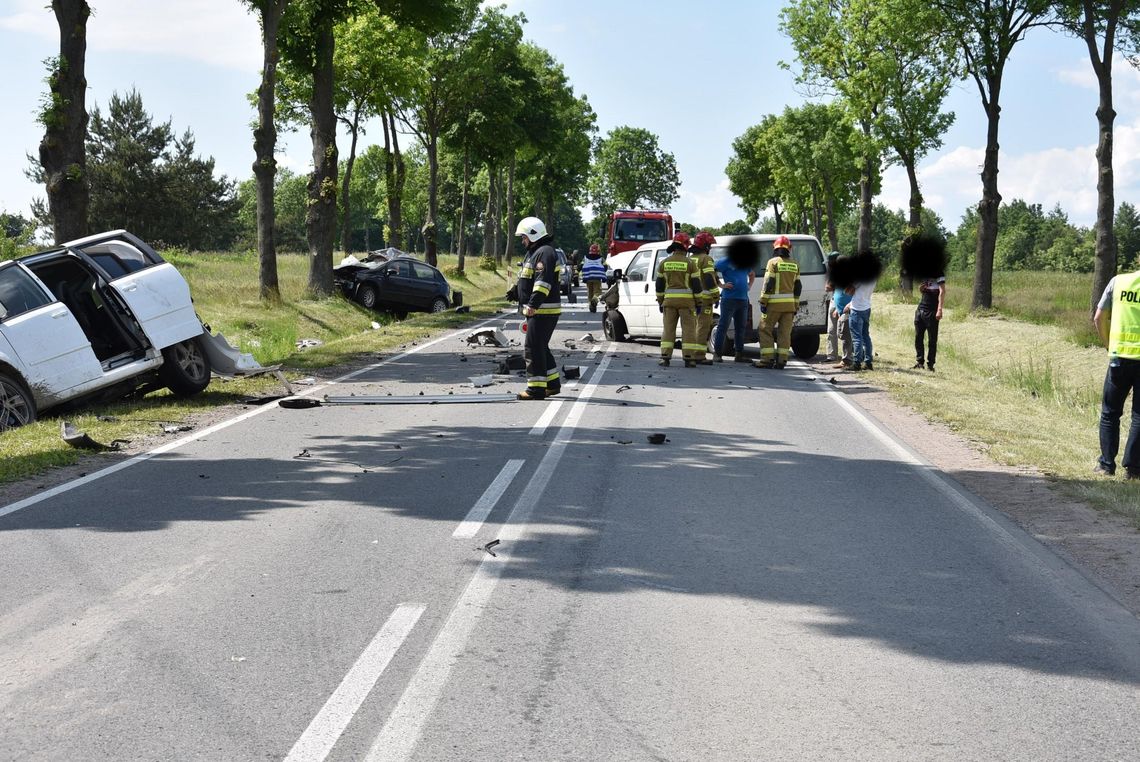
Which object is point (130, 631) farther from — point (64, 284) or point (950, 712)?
point (64, 284)

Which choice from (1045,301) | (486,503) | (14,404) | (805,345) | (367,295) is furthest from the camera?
(1045,301)

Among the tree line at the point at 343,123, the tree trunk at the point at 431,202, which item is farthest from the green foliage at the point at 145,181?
the tree trunk at the point at 431,202

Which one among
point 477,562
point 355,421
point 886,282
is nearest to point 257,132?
point 355,421

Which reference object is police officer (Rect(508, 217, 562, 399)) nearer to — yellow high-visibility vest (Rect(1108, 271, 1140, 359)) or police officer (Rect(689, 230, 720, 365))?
police officer (Rect(689, 230, 720, 365))

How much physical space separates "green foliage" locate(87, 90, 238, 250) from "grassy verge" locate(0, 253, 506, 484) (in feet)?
127

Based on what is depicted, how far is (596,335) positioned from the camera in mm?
24172

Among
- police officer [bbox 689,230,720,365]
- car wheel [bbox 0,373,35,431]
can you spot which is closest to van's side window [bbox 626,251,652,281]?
police officer [bbox 689,230,720,365]

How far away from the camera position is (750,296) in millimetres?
18984

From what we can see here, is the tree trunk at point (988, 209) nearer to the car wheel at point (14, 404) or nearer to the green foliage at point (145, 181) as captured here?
the car wheel at point (14, 404)

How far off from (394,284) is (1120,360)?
75.4ft

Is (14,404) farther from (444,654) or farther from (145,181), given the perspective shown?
(145,181)

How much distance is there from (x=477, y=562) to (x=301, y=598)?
104cm

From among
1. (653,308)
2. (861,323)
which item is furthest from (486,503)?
(653,308)

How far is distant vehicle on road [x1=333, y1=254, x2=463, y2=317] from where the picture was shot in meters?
30.2
